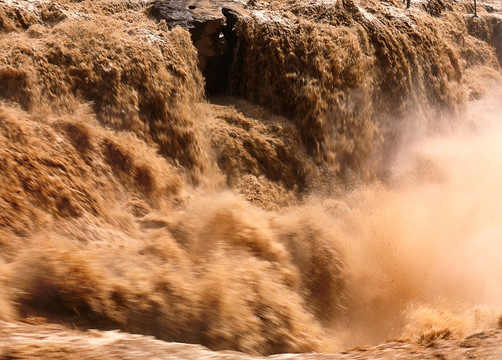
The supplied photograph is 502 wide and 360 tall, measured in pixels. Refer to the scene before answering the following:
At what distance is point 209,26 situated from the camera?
20.9ft

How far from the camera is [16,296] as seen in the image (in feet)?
9.30

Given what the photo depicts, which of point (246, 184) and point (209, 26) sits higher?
point (209, 26)

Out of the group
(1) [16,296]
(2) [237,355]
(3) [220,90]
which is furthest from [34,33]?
(2) [237,355]

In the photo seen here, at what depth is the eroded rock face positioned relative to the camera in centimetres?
627

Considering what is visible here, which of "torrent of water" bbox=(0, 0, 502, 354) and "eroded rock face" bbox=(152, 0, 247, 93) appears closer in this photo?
"torrent of water" bbox=(0, 0, 502, 354)

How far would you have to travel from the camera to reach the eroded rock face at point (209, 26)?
6270mm

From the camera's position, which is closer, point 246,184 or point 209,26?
point 246,184

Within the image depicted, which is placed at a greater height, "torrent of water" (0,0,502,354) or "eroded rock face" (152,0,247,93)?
"eroded rock face" (152,0,247,93)

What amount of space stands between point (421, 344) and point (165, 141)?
341 centimetres

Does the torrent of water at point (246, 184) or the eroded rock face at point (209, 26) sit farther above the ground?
the eroded rock face at point (209, 26)

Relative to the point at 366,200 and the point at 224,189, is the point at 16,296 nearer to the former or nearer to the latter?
the point at 224,189

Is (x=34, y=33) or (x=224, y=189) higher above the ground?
(x=34, y=33)

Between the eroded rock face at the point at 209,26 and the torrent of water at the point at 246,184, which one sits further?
the eroded rock face at the point at 209,26

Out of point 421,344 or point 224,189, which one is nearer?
point 421,344
